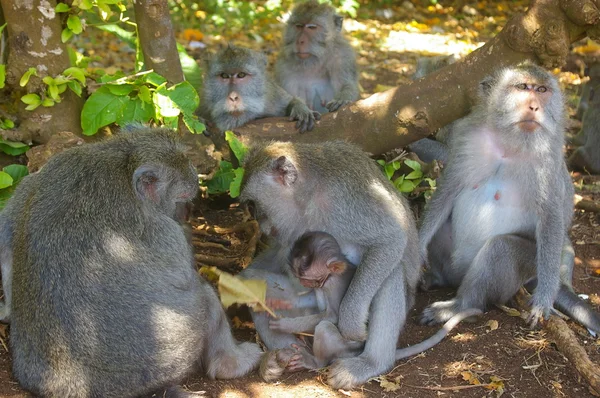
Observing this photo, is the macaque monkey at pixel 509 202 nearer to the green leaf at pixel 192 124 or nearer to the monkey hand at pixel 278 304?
the monkey hand at pixel 278 304

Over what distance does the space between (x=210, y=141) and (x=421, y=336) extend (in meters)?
2.57

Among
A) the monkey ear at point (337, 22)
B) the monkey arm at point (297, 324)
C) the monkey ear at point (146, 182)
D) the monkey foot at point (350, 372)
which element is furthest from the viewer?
the monkey ear at point (337, 22)

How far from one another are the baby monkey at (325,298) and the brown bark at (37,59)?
2.23 meters

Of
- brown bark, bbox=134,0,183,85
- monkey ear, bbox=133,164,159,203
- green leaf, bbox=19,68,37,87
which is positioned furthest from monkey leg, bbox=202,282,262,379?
brown bark, bbox=134,0,183,85

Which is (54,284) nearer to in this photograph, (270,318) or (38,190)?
(38,190)

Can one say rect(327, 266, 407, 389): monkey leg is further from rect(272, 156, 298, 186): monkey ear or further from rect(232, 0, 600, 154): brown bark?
rect(232, 0, 600, 154): brown bark

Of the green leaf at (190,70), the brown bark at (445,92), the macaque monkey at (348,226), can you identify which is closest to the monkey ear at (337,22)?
the green leaf at (190,70)

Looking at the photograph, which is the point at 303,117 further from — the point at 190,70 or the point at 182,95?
the point at 190,70

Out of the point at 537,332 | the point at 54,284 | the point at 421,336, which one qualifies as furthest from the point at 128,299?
the point at 537,332

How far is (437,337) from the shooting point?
188 inches

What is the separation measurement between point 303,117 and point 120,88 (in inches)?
61.4

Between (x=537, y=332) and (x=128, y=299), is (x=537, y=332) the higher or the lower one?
the lower one

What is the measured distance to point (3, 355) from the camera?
432 centimetres

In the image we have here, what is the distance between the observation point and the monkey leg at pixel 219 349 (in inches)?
165
